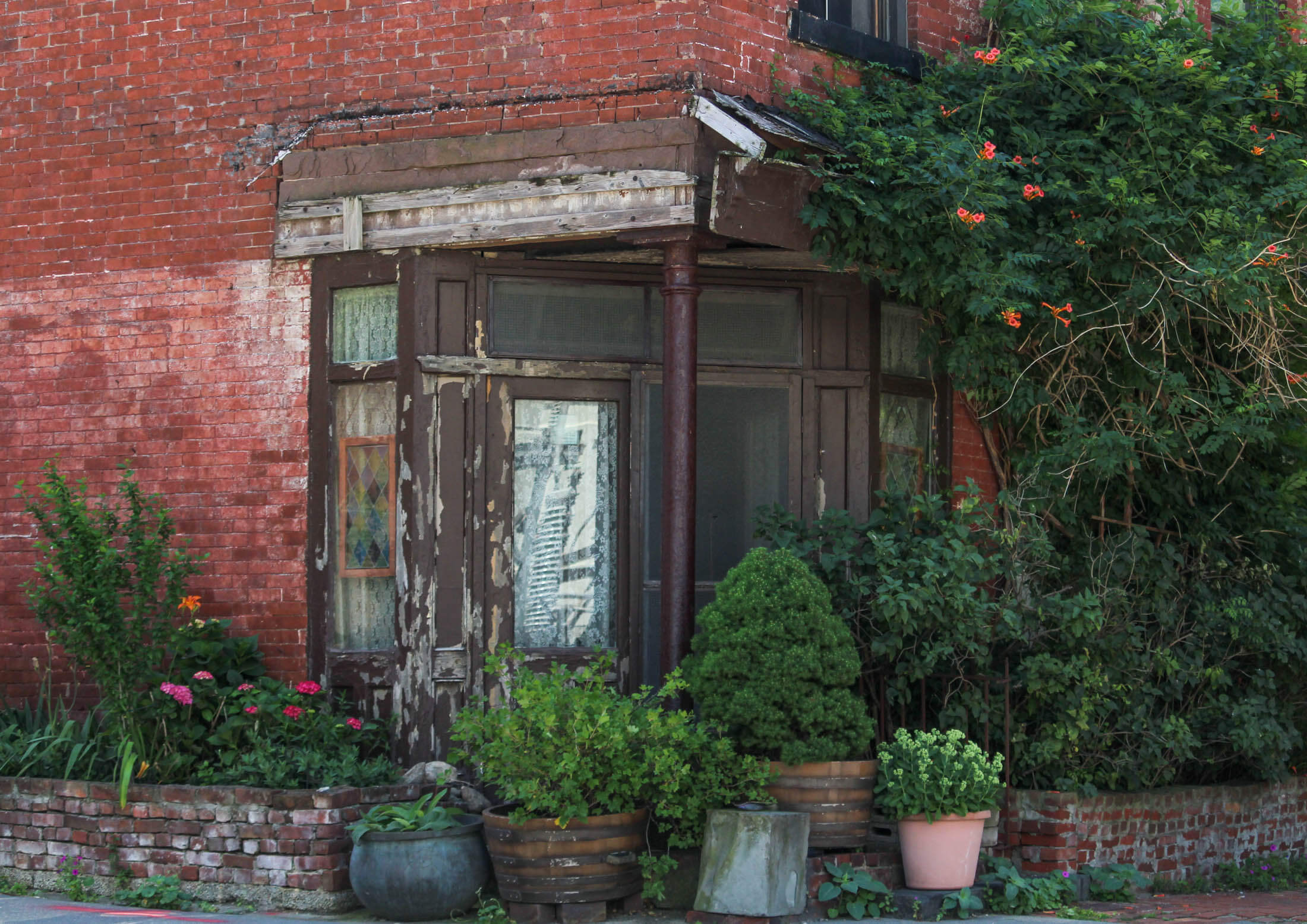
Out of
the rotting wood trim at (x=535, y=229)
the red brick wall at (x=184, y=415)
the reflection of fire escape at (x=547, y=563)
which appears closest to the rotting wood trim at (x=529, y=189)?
the rotting wood trim at (x=535, y=229)

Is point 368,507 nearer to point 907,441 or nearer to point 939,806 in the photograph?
point 907,441

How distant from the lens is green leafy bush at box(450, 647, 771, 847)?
7531 millimetres

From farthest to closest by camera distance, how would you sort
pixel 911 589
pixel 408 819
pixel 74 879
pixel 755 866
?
1. pixel 74 879
2. pixel 911 589
3. pixel 408 819
4. pixel 755 866

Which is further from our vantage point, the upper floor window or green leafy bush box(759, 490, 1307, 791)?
the upper floor window

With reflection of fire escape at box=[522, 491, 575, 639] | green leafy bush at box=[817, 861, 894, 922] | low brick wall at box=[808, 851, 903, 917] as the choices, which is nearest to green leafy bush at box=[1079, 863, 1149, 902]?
low brick wall at box=[808, 851, 903, 917]

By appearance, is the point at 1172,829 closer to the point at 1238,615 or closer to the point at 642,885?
the point at 1238,615

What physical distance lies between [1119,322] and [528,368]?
3399 mm

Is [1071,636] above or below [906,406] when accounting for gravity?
below

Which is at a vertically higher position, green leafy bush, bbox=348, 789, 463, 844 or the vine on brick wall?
the vine on brick wall

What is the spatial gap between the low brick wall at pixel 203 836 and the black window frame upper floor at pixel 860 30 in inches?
191

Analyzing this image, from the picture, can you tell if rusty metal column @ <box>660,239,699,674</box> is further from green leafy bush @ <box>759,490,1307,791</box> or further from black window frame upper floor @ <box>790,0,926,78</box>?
black window frame upper floor @ <box>790,0,926,78</box>

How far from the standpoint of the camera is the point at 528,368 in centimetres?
941

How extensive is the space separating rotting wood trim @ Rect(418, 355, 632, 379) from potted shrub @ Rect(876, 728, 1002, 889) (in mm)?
2885

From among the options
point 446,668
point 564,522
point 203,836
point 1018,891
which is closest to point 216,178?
point 564,522
